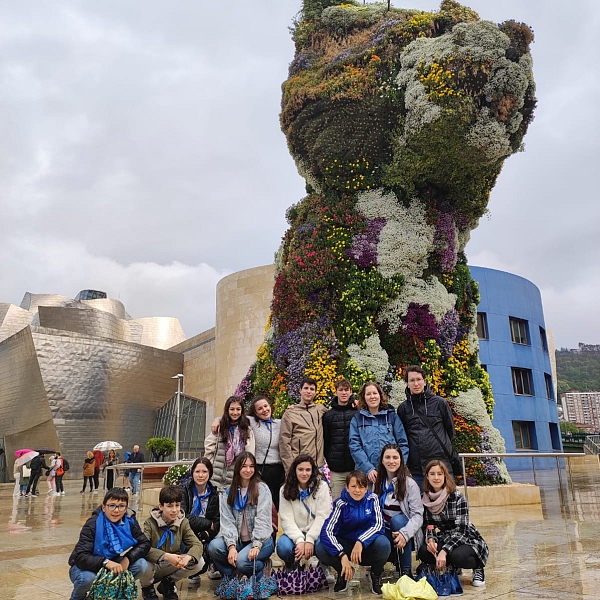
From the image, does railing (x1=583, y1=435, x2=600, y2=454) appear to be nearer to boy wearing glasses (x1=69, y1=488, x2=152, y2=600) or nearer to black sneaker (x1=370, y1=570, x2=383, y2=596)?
black sneaker (x1=370, y1=570, x2=383, y2=596)

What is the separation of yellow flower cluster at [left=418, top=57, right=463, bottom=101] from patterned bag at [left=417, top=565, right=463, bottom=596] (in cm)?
843

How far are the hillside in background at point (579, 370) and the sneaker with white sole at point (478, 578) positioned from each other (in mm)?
93831

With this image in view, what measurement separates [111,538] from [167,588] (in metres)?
0.78

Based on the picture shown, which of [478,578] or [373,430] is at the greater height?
[373,430]

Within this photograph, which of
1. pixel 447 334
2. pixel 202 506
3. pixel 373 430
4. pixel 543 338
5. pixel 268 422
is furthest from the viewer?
pixel 543 338

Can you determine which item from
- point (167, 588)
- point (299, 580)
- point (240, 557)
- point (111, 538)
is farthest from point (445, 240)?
point (111, 538)

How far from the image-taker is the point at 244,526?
4.94 m

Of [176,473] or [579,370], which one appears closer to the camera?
[176,473]

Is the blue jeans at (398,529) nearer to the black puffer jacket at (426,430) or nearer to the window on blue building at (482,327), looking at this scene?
the black puffer jacket at (426,430)

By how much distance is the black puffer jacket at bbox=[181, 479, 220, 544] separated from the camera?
5223mm

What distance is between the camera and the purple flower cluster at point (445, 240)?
1177 cm

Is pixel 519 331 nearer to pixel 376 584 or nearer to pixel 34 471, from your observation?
pixel 34 471

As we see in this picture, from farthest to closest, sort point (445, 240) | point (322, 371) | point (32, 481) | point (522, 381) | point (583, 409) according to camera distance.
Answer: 1. point (583, 409)
2. point (522, 381)
3. point (32, 481)
4. point (445, 240)
5. point (322, 371)

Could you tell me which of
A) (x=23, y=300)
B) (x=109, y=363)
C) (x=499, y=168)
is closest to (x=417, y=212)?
(x=499, y=168)
